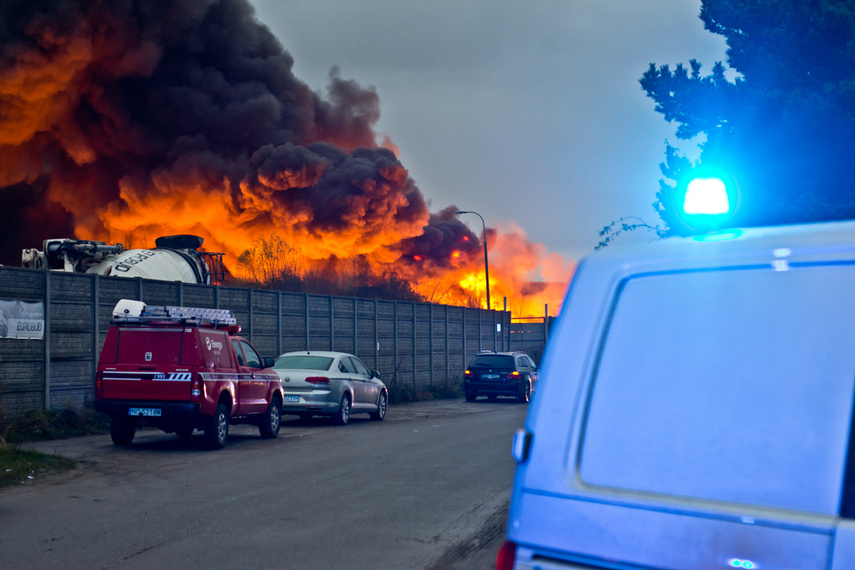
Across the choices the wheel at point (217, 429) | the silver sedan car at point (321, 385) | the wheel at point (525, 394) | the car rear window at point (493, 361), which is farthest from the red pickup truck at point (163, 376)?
the wheel at point (525, 394)

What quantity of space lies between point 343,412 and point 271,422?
2.80m

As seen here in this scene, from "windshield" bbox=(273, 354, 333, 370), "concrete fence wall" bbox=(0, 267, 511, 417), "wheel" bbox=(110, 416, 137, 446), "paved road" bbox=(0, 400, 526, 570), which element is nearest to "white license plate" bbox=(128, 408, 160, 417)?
"wheel" bbox=(110, 416, 137, 446)

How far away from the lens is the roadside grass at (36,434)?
10.6 meters

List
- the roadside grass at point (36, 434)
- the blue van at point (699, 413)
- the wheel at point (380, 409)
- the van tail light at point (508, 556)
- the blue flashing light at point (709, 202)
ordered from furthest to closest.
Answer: the wheel at point (380, 409) → the roadside grass at point (36, 434) → the blue flashing light at point (709, 202) → the van tail light at point (508, 556) → the blue van at point (699, 413)

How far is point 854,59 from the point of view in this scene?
14.8 metres

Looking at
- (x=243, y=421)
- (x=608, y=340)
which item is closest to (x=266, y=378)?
(x=243, y=421)

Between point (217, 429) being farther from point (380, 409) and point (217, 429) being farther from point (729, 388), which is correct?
point (729, 388)

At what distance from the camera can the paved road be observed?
262 inches

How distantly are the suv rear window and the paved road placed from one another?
13.6m

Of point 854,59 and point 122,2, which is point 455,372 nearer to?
point 854,59

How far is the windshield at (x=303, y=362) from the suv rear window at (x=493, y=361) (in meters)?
10.6

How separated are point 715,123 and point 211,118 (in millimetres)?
36710

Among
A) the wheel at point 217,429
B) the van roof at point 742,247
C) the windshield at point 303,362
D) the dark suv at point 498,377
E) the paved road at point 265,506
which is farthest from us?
the dark suv at point 498,377

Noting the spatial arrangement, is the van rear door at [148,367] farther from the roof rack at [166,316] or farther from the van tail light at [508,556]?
the van tail light at [508,556]
